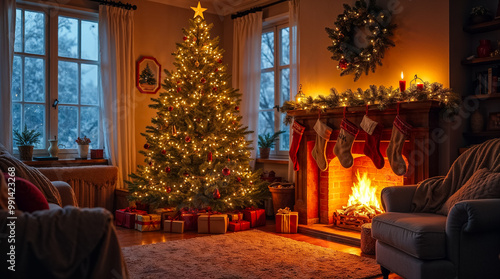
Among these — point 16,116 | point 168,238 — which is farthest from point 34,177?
point 16,116

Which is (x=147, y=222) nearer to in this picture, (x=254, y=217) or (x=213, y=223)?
(x=213, y=223)

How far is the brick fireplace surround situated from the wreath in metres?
0.47

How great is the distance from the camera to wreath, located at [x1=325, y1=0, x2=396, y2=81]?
171 inches

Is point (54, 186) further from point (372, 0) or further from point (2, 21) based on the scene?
point (372, 0)

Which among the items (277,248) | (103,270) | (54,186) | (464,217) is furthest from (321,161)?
(103,270)

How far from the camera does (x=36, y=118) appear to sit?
222 inches

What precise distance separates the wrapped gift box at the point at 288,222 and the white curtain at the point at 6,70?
310 centimetres

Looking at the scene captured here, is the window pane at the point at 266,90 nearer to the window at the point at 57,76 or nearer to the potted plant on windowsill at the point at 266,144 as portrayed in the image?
the potted plant on windowsill at the point at 266,144

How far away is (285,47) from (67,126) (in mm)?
3039

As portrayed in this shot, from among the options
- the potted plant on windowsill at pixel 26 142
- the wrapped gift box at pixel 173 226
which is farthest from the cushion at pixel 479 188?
the potted plant on windowsill at pixel 26 142

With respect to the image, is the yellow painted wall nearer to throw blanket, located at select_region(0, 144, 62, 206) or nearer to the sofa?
the sofa

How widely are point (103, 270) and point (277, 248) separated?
2447 mm

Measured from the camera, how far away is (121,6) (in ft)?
19.8

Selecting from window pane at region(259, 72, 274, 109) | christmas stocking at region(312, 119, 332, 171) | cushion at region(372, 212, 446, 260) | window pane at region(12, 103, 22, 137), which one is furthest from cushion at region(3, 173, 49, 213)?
window pane at region(259, 72, 274, 109)
